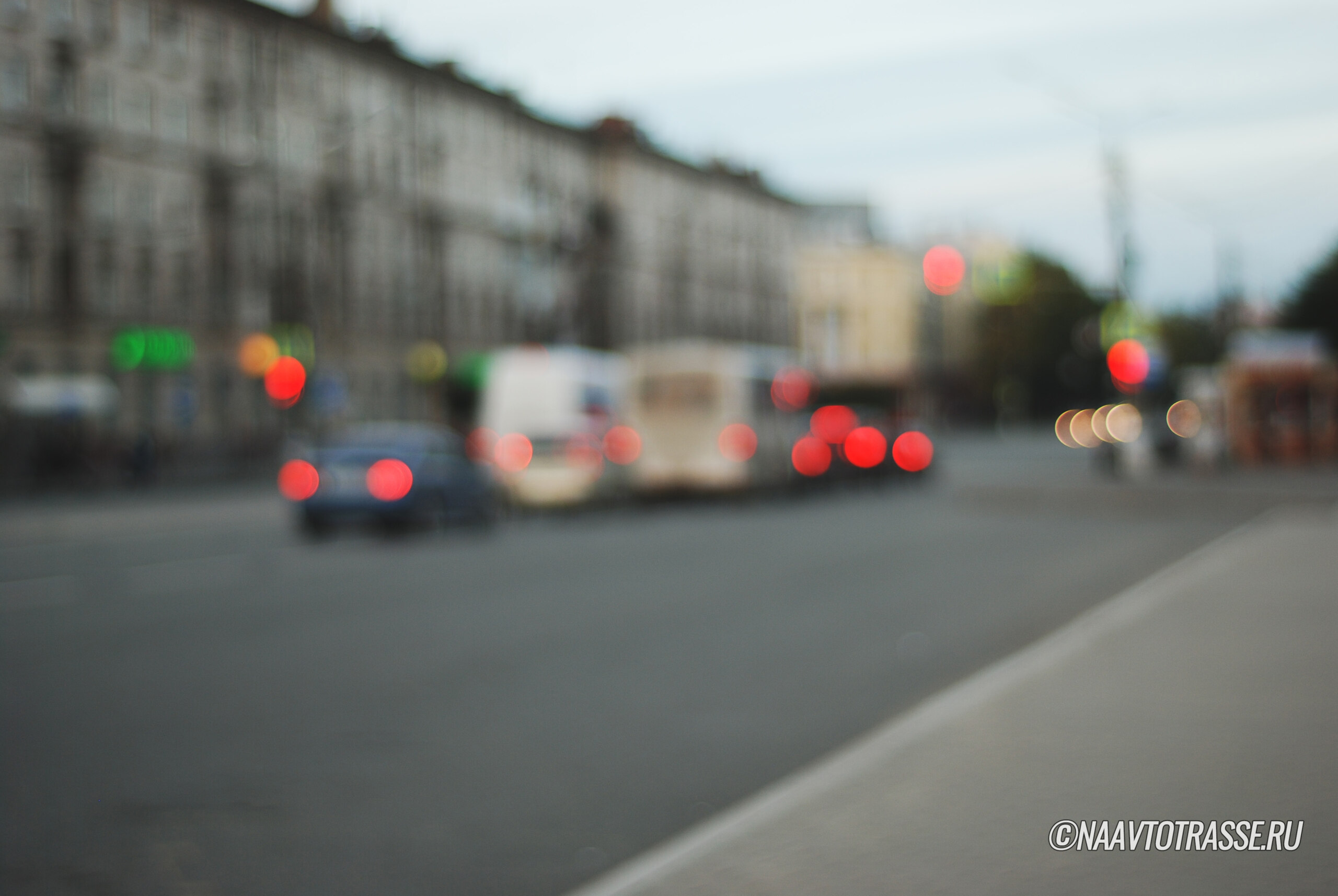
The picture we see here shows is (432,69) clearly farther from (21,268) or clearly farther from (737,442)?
(737,442)

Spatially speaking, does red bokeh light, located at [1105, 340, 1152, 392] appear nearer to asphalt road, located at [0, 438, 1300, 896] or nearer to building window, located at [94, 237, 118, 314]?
asphalt road, located at [0, 438, 1300, 896]

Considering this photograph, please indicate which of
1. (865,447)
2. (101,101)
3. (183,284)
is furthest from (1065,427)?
(865,447)

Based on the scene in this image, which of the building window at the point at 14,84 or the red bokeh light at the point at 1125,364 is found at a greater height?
the building window at the point at 14,84

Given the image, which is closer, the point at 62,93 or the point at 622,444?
the point at 622,444

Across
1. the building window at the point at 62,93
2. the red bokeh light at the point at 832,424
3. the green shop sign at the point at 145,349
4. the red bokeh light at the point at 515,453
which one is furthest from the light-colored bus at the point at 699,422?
the building window at the point at 62,93

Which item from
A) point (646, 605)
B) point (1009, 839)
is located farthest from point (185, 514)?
point (1009, 839)

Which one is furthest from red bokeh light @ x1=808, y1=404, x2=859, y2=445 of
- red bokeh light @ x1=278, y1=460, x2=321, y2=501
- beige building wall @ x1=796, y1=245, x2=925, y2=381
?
beige building wall @ x1=796, y1=245, x2=925, y2=381

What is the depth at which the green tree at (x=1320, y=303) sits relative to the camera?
60.7 metres

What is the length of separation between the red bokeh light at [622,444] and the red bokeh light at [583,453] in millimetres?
1487

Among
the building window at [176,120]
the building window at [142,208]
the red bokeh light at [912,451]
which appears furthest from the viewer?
the building window at [176,120]

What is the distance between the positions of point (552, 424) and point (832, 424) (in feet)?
26.9

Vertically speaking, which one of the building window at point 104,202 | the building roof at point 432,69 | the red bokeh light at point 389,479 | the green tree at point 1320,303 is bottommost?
the red bokeh light at point 389,479

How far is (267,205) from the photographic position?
5425 centimetres

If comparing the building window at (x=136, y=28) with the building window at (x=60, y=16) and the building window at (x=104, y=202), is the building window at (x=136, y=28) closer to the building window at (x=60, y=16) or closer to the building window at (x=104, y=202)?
the building window at (x=60, y=16)
